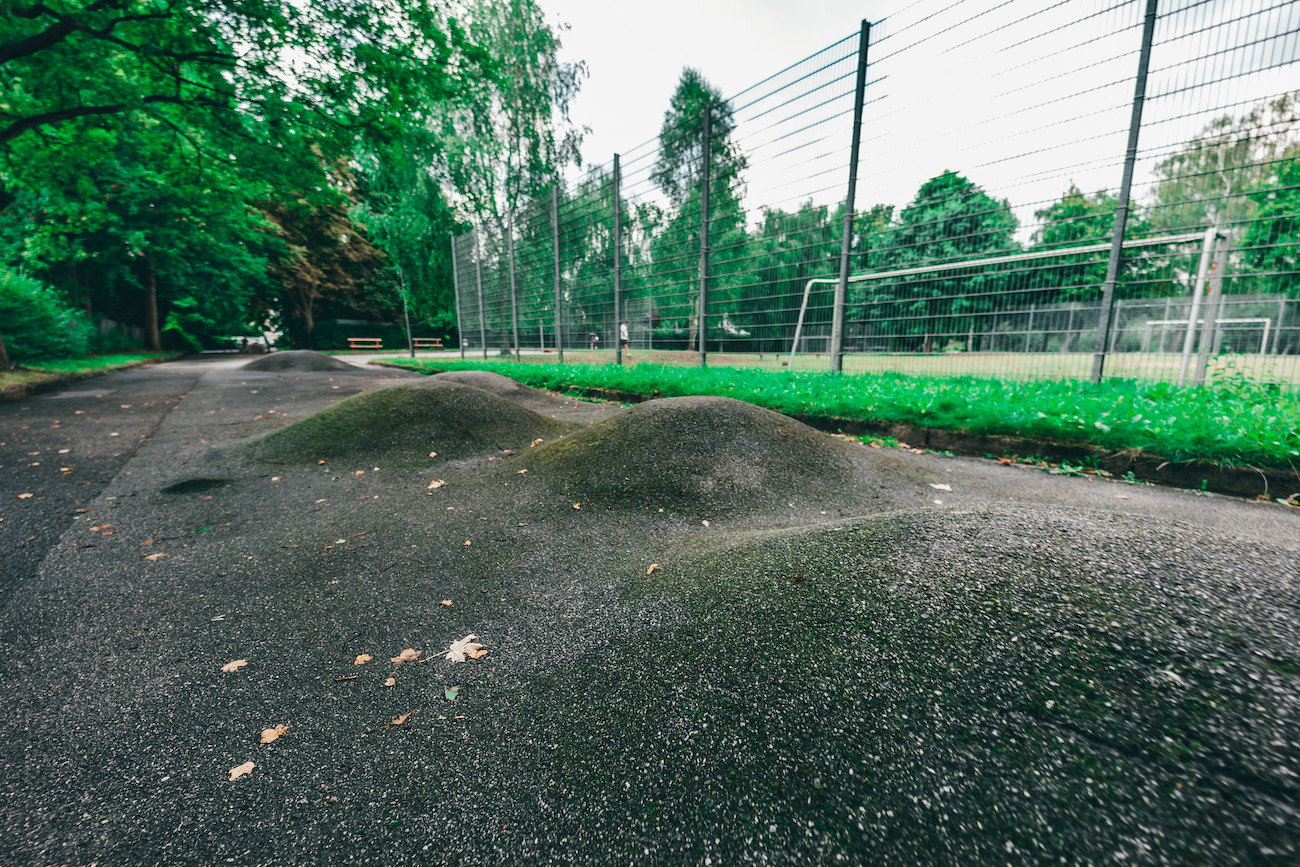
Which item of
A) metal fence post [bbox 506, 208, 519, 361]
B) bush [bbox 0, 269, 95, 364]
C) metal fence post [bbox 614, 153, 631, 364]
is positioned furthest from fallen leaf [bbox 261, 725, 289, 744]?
bush [bbox 0, 269, 95, 364]

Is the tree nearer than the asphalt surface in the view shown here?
No

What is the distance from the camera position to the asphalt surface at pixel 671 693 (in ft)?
3.69

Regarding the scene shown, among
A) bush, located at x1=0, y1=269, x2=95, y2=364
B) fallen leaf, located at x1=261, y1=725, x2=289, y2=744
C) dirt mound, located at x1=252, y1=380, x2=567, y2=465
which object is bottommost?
fallen leaf, located at x1=261, y1=725, x2=289, y2=744

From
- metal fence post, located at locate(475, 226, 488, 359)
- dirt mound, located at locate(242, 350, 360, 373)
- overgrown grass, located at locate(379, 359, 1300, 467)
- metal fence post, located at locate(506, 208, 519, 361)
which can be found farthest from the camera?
metal fence post, located at locate(475, 226, 488, 359)

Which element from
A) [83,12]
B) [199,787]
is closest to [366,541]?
[199,787]

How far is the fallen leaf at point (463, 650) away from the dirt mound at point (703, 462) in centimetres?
149

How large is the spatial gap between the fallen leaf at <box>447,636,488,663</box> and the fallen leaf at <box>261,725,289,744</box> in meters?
0.48

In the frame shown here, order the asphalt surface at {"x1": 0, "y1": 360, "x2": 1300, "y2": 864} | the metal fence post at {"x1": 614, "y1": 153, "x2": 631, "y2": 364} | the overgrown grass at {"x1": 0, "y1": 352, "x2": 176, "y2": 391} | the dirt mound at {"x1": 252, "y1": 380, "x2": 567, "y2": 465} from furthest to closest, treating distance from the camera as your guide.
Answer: the metal fence post at {"x1": 614, "y1": 153, "x2": 631, "y2": 364} < the overgrown grass at {"x1": 0, "y1": 352, "x2": 176, "y2": 391} < the dirt mound at {"x1": 252, "y1": 380, "x2": 567, "y2": 465} < the asphalt surface at {"x1": 0, "y1": 360, "x2": 1300, "y2": 864}

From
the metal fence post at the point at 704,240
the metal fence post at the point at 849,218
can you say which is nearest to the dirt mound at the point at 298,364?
the metal fence post at the point at 704,240

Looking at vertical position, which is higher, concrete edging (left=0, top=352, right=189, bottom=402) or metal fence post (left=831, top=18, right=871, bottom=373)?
metal fence post (left=831, top=18, right=871, bottom=373)

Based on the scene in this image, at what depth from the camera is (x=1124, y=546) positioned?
187cm

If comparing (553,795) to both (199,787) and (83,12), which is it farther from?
(83,12)

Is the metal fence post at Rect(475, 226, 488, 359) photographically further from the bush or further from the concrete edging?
the bush

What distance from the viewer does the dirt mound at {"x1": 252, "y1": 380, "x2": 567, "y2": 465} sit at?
4.66 meters
